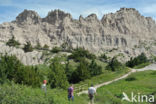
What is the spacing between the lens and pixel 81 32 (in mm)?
120938

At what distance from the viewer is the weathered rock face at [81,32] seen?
4530 inches

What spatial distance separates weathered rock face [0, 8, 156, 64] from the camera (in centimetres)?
11506

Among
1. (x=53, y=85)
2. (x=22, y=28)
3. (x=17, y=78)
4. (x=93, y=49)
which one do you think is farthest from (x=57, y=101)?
(x=22, y=28)

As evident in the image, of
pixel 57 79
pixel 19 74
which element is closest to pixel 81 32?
pixel 19 74

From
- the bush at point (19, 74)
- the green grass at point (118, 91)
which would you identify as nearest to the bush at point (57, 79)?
the bush at point (19, 74)

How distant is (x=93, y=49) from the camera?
11544 centimetres

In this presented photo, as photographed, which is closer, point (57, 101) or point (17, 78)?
point (57, 101)

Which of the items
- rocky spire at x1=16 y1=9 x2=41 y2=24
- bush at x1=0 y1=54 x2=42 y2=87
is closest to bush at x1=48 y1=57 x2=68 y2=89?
bush at x1=0 y1=54 x2=42 y2=87

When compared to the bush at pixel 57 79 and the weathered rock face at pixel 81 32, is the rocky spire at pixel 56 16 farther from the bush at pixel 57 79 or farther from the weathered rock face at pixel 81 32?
the bush at pixel 57 79

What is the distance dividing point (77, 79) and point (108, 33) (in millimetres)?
88456

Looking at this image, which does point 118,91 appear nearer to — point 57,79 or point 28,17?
point 57,79

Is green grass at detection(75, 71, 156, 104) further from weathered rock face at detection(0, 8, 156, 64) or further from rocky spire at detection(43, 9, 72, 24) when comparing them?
rocky spire at detection(43, 9, 72, 24)

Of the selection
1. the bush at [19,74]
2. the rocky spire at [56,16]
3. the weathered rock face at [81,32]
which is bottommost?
the bush at [19,74]

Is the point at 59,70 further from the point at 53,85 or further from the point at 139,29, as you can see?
the point at 139,29
